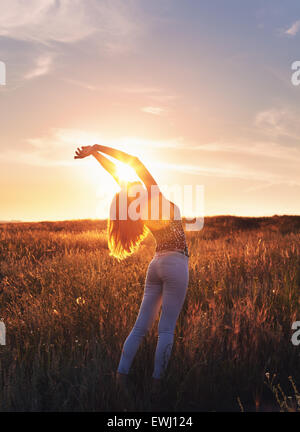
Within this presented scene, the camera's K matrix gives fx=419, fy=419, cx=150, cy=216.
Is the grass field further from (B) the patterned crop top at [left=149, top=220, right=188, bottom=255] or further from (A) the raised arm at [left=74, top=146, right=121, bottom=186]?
(A) the raised arm at [left=74, top=146, right=121, bottom=186]

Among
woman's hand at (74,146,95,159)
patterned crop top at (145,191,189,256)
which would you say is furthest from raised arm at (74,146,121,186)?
patterned crop top at (145,191,189,256)

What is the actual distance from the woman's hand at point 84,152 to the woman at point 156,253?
0.70 feet

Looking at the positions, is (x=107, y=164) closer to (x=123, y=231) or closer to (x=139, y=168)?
(x=139, y=168)

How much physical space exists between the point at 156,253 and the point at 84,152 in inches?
50.1

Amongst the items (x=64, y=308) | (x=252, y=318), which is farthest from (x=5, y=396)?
(x=252, y=318)

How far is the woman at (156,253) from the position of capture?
340 centimetres

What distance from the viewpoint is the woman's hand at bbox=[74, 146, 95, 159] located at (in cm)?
404

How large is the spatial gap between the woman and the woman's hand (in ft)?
0.70

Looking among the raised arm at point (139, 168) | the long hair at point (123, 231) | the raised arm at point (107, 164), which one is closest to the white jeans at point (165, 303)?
the long hair at point (123, 231)

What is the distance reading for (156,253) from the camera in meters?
3.54

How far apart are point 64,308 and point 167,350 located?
221cm

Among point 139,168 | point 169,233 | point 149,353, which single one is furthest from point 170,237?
point 149,353
